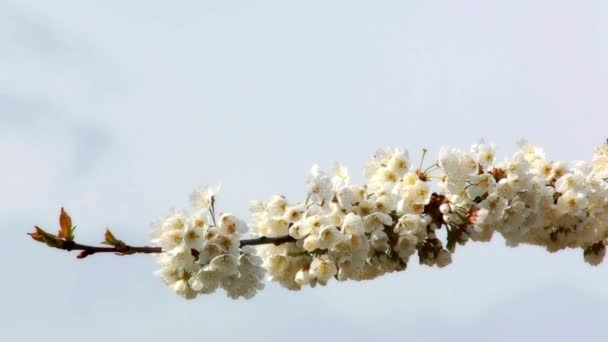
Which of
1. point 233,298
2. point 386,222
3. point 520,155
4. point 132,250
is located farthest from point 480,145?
point 132,250

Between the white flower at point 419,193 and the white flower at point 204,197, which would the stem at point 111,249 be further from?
the white flower at point 419,193

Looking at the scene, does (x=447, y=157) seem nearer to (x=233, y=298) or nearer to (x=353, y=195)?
(x=353, y=195)

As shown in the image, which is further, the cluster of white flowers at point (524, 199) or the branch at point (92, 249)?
the cluster of white flowers at point (524, 199)

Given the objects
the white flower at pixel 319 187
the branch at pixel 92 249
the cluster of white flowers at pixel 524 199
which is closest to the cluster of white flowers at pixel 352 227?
the white flower at pixel 319 187

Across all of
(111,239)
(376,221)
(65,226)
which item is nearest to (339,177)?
(376,221)

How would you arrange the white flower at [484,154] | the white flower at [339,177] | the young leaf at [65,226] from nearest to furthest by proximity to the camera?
the young leaf at [65,226] < the white flower at [339,177] < the white flower at [484,154]

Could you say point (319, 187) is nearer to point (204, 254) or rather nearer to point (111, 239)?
point (204, 254)

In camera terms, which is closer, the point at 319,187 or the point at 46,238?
the point at 46,238
